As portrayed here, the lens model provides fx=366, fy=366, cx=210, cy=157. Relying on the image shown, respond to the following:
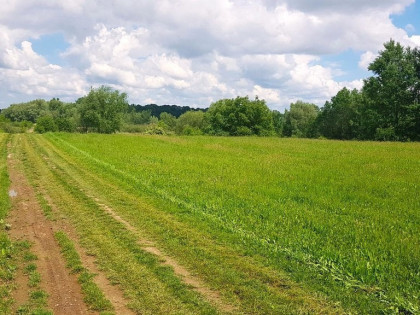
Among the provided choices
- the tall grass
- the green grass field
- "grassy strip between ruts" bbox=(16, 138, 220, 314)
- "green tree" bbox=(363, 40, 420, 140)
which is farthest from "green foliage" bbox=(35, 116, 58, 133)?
A: "grassy strip between ruts" bbox=(16, 138, 220, 314)

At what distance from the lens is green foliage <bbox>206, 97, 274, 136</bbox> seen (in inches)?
3059

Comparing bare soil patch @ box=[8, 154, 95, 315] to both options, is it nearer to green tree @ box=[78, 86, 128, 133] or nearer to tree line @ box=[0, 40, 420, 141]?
tree line @ box=[0, 40, 420, 141]

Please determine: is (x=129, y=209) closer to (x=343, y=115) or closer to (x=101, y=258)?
(x=101, y=258)

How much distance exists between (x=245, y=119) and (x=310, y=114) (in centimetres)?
3336

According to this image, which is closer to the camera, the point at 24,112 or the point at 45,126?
the point at 45,126

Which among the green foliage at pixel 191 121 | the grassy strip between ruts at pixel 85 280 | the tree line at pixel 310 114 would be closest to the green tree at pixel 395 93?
the tree line at pixel 310 114

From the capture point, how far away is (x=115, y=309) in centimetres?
537

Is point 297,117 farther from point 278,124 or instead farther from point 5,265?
point 5,265

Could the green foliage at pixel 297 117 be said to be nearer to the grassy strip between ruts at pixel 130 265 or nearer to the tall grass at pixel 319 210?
the tall grass at pixel 319 210

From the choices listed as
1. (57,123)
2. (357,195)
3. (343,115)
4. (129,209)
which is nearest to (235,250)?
(129,209)

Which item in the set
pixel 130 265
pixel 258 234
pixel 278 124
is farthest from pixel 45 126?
pixel 130 265

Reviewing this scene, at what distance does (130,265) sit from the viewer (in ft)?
22.7

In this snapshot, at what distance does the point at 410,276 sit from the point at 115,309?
4948mm

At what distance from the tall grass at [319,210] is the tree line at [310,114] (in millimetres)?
30520
